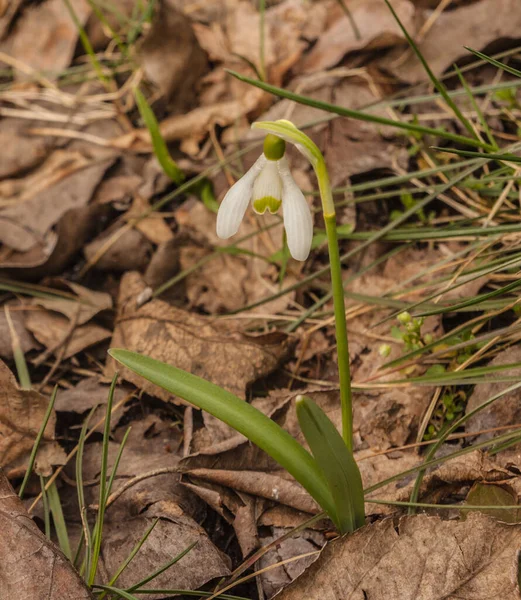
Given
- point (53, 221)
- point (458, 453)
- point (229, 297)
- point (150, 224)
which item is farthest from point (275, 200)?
point (53, 221)

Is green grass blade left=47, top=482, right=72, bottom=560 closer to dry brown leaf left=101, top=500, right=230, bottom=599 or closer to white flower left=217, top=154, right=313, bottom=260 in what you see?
dry brown leaf left=101, top=500, right=230, bottom=599

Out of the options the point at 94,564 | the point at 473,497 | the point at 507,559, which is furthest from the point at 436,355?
the point at 94,564

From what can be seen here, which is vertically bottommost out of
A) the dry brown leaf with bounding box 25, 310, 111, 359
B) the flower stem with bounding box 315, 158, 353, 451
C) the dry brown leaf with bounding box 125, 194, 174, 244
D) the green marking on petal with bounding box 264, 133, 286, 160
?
the dry brown leaf with bounding box 25, 310, 111, 359

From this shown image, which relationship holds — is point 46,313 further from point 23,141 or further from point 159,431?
point 23,141

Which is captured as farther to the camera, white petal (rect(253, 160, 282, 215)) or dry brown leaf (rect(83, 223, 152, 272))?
dry brown leaf (rect(83, 223, 152, 272))

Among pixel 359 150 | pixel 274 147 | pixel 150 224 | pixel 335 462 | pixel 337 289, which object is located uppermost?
pixel 274 147

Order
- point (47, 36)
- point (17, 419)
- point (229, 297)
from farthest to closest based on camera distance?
point (47, 36) → point (229, 297) → point (17, 419)

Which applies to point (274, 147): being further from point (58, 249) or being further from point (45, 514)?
point (58, 249)

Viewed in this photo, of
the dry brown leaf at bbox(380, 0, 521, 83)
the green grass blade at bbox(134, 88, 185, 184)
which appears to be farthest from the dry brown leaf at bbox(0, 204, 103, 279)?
the dry brown leaf at bbox(380, 0, 521, 83)
